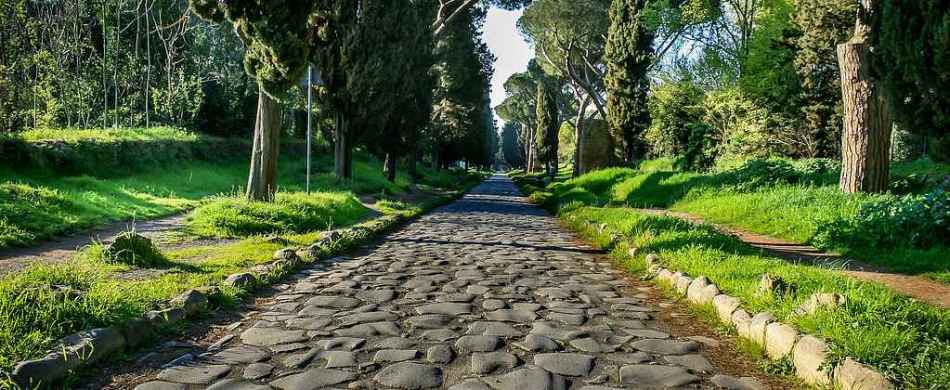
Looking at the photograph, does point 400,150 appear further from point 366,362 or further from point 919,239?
point 366,362

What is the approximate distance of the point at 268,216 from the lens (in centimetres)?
1080

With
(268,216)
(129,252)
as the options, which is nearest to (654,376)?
(129,252)

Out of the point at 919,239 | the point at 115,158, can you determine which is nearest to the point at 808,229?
the point at 919,239

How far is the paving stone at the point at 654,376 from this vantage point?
3.28 m

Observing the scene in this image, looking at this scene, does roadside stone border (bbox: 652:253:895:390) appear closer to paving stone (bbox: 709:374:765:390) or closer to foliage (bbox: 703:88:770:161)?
paving stone (bbox: 709:374:765:390)

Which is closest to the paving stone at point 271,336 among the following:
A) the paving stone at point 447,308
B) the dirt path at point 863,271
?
the paving stone at point 447,308

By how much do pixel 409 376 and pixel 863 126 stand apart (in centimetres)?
1073

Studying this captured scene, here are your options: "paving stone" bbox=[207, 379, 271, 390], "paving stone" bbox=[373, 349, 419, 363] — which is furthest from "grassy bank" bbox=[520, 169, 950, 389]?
"paving stone" bbox=[207, 379, 271, 390]

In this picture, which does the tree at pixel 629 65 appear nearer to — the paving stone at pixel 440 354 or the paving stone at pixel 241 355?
the paving stone at pixel 440 354

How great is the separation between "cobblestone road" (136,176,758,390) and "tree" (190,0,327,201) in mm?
6009

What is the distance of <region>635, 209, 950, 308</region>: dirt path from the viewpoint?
5383 mm

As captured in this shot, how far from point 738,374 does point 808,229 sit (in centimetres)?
678

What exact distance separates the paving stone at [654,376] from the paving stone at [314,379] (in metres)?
1.55

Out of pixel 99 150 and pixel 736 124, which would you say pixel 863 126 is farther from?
pixel 736 124
